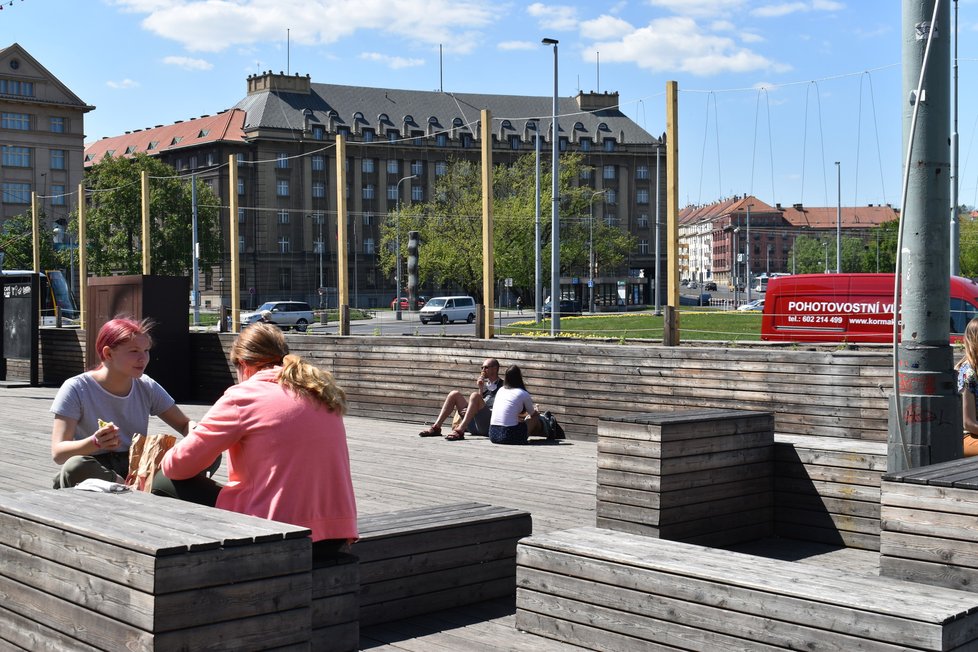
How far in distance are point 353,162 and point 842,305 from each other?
3193 inches

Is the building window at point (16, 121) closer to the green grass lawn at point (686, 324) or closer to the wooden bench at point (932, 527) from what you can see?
the green grass lawn at point (686, 324)

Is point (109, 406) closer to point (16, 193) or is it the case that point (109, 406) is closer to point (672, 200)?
point (672, 200)

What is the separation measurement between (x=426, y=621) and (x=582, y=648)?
Result: 891 mm

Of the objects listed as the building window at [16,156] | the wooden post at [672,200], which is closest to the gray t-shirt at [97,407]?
the wooden post at [672,200]

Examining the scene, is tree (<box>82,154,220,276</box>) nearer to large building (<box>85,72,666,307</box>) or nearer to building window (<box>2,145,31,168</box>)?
large building (<box>85,72,666,307</box>)

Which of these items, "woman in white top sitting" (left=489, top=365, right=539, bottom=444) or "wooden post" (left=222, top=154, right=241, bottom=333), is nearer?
"woman in white top sitting" (left=489, top=365, right=539, bottom=444)

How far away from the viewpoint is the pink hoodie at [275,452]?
457cm

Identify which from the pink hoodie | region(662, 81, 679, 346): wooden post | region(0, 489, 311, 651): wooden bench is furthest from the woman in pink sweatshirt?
region(662, 81, 679, 346): wooden post

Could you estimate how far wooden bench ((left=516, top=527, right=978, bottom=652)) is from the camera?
4.42 m

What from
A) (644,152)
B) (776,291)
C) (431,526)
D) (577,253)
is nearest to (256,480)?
(431,526)

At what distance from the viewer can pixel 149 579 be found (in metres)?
3.58

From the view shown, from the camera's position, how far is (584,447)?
13781 millimetres

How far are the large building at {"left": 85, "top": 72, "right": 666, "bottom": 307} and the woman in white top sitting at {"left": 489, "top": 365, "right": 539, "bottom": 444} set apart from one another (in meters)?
78.3

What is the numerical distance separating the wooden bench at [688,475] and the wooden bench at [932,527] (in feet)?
6.09
